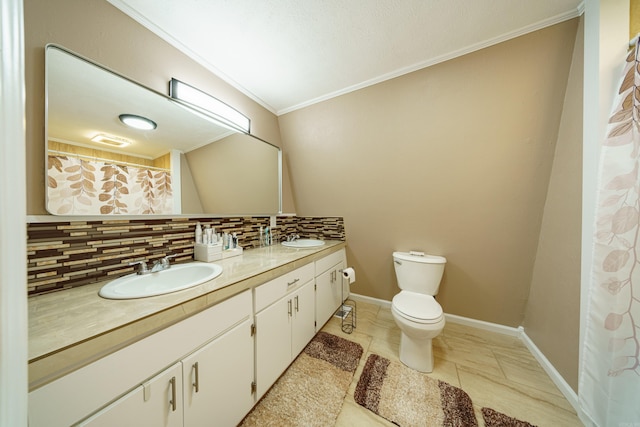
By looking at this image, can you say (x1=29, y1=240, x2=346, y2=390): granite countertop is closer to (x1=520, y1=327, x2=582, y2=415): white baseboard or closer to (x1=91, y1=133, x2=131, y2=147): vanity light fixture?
(x1=91, y1=133, x2=131, y2=147): vanity light fixture

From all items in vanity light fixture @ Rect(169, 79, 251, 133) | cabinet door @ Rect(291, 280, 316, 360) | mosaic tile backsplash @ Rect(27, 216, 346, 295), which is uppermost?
vanity light fixture @ Rect(169, 79, 251, 133)

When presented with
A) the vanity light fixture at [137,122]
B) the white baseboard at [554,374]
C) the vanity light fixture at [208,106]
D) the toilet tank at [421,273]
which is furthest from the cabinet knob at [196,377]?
the white baseboard at [554,374]

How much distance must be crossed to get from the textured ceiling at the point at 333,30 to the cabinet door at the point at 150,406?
1766 mm

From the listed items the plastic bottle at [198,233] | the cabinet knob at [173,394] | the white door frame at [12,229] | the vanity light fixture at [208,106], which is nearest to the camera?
the white door frame at [12,229]

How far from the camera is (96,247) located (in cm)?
100

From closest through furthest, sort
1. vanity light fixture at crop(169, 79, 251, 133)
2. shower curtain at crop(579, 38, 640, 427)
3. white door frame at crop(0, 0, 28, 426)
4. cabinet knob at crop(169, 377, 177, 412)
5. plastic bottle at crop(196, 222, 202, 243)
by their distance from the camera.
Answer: white door frame at crop(0, 0, 28, 426) < cabinet knob at crop(169, 377, 177, 412) < shower curtain at crop(579, 38, 640, 427) < vanity light fixture at crop(169, 79, 251, 133) < plastic bottle at crop(196, 222, 202, 243)

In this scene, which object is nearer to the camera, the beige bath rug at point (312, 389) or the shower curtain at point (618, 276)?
the shower curtain at point (618, 276)

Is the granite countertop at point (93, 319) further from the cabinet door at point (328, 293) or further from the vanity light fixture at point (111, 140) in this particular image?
the cabinet door at point (328, 293)

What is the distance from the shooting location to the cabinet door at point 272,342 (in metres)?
1.14

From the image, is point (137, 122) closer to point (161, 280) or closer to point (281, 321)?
point (161, 280)

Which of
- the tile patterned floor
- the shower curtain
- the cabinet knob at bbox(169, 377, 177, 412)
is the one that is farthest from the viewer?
the tile patterned floor

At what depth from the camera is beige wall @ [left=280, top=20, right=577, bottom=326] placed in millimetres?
1308

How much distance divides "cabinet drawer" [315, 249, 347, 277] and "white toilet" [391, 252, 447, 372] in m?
0.59

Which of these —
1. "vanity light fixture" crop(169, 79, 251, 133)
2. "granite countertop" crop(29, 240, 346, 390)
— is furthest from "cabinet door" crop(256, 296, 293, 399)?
"vanity light fixture" crop(169, 79, 251, 133)
